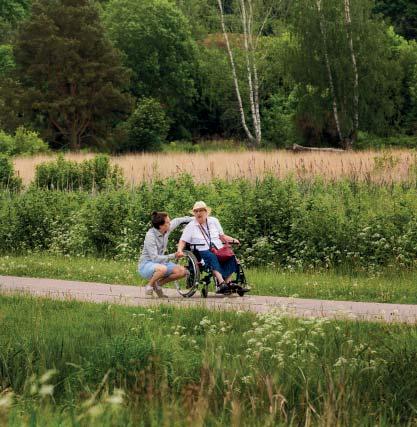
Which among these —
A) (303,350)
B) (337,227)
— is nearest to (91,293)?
(337,227)

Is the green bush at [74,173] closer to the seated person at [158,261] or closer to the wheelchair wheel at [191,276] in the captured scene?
the seated person at [158,261]

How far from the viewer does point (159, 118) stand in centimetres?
6631

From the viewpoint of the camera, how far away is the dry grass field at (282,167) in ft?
80.6

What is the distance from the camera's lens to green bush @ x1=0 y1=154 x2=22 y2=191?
31325 millimetres

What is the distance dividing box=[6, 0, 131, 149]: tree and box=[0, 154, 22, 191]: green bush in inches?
1334

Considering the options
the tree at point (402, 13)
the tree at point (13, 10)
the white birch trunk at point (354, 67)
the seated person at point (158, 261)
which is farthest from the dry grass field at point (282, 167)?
the tree at point (402, 13)

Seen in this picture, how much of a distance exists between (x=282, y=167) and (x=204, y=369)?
864 inches

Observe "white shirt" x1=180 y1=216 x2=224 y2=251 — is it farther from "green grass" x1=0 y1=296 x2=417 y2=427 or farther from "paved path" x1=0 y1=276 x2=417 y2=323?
"green grass" x1=0 y1=296 x2=417 y2=427

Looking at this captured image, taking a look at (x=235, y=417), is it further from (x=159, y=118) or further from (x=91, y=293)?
(x=159, y=118)

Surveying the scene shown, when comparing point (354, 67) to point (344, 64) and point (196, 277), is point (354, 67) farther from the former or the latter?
point (196, 277)

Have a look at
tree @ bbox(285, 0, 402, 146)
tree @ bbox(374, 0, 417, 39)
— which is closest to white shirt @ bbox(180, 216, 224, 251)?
tree @ bbox(285, 0, 402, 146)

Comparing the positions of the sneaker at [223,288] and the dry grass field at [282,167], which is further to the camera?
the dry grass field at [282,167]

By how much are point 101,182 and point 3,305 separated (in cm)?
1688

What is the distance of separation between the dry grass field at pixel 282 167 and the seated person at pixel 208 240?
8557 mm
